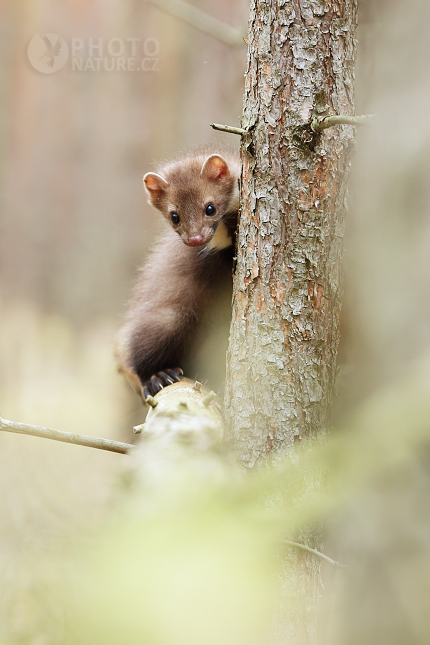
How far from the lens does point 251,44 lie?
7.64 feet

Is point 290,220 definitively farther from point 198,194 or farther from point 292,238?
point 198,194

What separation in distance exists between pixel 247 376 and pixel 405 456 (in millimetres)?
1688

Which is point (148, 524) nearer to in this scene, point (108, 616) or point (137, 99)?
point (108, 616)

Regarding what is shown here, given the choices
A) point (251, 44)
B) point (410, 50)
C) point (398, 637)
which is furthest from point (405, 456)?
point (251, 44)

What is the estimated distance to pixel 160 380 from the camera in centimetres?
366

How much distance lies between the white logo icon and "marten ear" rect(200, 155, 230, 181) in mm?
4326

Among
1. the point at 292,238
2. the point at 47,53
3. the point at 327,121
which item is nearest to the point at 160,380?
the point at 292,238

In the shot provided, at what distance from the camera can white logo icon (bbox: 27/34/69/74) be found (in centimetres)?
713

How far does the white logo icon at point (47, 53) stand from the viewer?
713 cm

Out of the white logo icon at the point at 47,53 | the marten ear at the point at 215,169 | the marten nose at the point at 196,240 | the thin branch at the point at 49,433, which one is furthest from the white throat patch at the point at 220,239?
the white logo icon at the point at 47,53

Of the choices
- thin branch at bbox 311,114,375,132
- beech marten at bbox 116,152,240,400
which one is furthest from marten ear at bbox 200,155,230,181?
thin branch at bbox 311,114,375,132

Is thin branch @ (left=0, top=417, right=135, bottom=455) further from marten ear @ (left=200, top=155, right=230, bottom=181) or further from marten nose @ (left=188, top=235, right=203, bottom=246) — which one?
marten ear @ (left=200, top=155, right=230, bottom=181)

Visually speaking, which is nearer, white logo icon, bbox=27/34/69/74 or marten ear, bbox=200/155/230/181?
marten ear, bbox=200/155/230/181

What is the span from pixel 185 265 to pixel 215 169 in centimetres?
63
